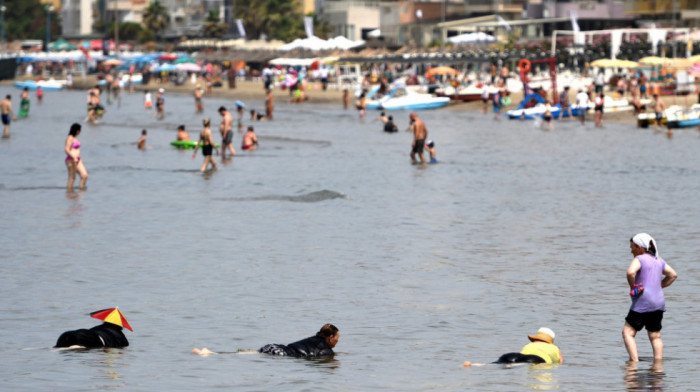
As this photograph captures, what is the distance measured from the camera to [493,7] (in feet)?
363

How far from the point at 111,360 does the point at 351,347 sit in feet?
8.54

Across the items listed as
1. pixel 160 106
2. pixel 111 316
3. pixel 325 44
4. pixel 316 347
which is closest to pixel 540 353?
pixel 316 347

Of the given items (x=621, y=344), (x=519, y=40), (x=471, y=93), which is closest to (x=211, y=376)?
(x=621, y=344)

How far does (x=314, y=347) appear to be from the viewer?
491 inches

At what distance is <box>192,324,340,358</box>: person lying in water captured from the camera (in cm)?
1240

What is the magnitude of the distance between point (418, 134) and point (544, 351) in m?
23.8

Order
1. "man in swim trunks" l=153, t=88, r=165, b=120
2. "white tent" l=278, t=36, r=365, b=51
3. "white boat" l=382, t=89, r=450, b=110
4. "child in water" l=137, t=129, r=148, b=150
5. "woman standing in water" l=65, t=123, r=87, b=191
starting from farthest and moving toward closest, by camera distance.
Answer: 1. "white tent" l=278, t=36, r=365, b=51
2. "white boat" l=382, t=89, r=450, b=110
3. "man in swim trunks" l=153, t=88, r=165, b=120
4. "child in water" l=137, t=129, r=148, b=150
5. "woman standing in water" l=65, t=123, r=87, b=191

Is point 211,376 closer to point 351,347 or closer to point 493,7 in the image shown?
point 351,347

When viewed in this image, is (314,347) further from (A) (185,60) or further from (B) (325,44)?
(A) (185,60)

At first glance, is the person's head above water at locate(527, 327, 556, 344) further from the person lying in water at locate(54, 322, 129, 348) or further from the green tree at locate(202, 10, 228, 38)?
the green tree at locate(202, 10, 228, 38)

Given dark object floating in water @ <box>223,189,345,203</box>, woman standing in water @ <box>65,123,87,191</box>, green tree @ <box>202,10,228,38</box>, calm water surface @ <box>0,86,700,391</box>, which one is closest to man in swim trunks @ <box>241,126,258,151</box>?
calm water surface @ <box>0,86,700,391</box>

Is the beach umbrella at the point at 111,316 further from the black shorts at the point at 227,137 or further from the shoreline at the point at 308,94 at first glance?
the shoreline at the point at 308,94

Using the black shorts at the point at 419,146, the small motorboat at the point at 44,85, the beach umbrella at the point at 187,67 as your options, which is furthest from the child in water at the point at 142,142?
the small motorboat at the point at 44,85

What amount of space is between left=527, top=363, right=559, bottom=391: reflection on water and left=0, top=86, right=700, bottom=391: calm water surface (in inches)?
1.5
